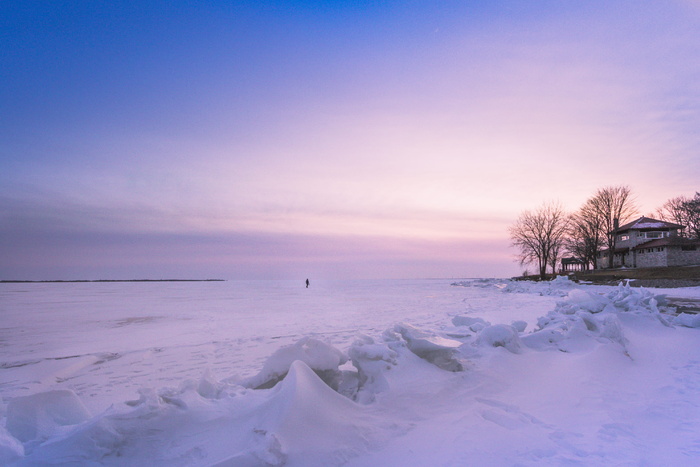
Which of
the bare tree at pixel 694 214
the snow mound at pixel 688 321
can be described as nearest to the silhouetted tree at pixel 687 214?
the bare tree at pixel 694 214

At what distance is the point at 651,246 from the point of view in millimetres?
36719

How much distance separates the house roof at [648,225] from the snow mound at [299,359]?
4651cm

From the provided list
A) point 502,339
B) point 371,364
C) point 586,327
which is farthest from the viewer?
point 586,327

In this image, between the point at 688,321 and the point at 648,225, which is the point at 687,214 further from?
the point at 688,321

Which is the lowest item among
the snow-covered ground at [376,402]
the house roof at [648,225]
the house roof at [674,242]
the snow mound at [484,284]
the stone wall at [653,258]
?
the snow mound at [484,284]

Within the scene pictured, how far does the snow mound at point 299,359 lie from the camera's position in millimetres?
3355

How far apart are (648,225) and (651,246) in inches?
230

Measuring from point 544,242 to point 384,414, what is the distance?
157 ft

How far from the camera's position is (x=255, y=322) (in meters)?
9.41

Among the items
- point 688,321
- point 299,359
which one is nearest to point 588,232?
point 688,321

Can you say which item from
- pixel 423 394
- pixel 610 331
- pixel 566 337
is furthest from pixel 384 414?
pixel 610 331

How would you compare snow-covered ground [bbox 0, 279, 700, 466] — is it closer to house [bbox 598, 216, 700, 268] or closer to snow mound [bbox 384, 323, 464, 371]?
snow mound [bbox 384, 323, 464, 371]

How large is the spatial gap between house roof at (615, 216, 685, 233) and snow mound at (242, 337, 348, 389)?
Answer: 46.5 metres

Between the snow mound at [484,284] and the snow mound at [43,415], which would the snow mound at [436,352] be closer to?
the snow mound at [43,415]
